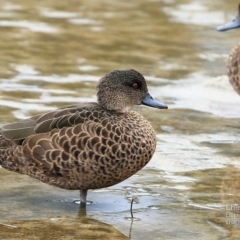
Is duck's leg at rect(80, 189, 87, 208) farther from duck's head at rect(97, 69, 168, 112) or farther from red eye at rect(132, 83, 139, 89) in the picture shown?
red eye at rect(132, 83, 139, 89)

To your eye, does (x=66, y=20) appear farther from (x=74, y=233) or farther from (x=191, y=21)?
(x=74, y=233)

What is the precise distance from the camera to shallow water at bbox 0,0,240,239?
5.69 m

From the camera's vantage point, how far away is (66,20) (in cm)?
1239

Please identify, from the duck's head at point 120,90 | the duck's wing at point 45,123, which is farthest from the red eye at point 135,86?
the duck's wing at point 45,123

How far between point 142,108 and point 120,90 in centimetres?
244

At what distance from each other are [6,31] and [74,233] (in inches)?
250

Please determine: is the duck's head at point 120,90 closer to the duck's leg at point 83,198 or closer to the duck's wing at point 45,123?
the duck's wing at point 45,123

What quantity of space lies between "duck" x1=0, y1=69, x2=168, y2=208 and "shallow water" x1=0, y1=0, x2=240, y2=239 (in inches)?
9.4

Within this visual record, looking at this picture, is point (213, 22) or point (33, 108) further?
point (213, 22)

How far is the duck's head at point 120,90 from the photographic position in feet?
20.1

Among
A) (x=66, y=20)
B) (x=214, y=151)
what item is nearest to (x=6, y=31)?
(x=66, y=20)

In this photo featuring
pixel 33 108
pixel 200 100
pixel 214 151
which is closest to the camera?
pixel 214 151

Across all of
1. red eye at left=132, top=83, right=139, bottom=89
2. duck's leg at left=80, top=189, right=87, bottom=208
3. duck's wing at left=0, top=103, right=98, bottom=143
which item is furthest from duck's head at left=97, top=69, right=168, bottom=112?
duck's leg at left=80, top=189, right=87, bottom=208

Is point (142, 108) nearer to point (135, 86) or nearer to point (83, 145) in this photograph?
point (135, 86)
